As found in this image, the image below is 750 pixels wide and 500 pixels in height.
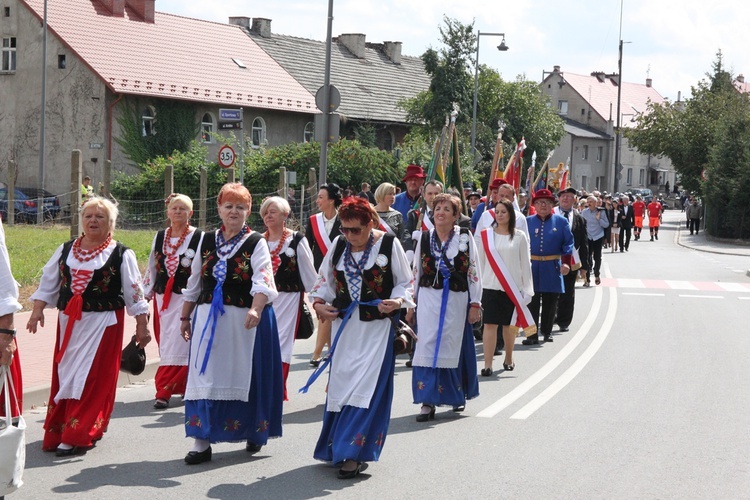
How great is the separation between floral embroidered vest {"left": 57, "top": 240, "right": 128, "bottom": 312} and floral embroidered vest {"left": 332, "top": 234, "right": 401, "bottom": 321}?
4.88 ft

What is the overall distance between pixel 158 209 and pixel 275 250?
84.9 ft

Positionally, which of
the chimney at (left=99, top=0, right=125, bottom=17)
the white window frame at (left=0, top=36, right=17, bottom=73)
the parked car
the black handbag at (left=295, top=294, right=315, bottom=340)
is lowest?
the black handbag at (left=295, top=294, right=315, bottom=340)

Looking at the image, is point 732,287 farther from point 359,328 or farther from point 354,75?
point 354,75

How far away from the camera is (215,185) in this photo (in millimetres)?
35750

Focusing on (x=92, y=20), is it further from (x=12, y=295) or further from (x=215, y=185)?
(x=12, y=295)

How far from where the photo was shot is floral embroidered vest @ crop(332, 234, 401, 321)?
732 centimetres

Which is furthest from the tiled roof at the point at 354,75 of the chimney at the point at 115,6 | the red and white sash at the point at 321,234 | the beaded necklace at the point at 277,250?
the beaded necklace at the point at 277,250

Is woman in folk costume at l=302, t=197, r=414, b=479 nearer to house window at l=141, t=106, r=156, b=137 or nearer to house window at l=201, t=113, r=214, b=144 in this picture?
house window at l=141, t=106, r=156, b=137

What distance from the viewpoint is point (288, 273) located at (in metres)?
9.42

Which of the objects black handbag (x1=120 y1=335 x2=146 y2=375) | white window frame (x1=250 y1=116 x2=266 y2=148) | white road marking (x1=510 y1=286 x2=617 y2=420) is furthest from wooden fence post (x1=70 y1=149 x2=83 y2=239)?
white window frame (x1=250 y1=116 x2=266 y2=148)

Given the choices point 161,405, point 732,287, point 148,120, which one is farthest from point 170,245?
point 148,120

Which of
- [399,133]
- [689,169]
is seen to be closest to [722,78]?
Answer: [689,169]

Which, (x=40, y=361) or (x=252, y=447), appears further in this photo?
(x=40, y=361)

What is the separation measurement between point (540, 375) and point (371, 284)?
4.64 metres
